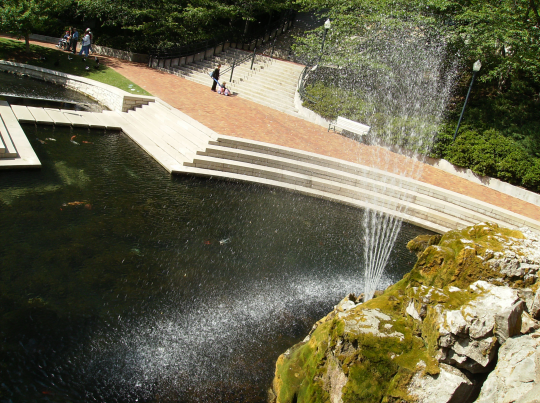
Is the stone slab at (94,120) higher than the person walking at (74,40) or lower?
lower

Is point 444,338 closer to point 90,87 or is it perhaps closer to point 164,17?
point 90,87

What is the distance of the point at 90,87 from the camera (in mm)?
19844

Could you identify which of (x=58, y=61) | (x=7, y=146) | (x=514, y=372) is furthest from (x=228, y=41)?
(x=514, y=372)

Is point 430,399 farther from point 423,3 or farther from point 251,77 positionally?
point 251,77

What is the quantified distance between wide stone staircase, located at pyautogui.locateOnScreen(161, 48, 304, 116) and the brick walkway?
1.12 metres

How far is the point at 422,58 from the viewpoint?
20.5 m

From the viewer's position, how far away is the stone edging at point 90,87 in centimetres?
1694

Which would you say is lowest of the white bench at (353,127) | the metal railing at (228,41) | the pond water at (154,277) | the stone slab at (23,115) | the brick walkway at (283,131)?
the pond water at (154,277)

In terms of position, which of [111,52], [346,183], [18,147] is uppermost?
[111,52]

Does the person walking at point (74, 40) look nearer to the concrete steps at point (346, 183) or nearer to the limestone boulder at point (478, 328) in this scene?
the concrete steps at point (346, 183)

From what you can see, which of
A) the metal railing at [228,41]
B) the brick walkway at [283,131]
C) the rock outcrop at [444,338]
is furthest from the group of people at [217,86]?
the rock outcrop at [444,338]

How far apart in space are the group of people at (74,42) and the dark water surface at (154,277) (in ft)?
47.4

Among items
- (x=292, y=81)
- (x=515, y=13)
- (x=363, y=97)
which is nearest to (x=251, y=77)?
(x=292, y=81)

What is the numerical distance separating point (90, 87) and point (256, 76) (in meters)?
8.90
